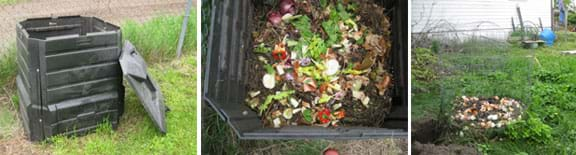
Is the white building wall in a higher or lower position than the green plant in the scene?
higher

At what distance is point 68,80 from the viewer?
298cm

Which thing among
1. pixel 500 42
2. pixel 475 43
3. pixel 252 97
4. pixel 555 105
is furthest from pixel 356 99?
pixel 555 105

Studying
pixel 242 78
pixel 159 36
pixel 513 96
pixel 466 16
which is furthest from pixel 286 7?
pixel 513 96

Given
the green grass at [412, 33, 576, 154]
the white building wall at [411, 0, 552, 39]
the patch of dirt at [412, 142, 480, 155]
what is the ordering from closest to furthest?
the patch of dirt at [412, 142, 480, 155]
the green grass at [412, 33, 576, 154]
the white building wall at [411, 0, 552, 39]

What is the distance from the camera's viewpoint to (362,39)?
10.2 ft

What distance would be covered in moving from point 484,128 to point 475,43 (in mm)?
538

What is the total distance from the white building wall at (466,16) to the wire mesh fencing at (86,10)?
5.69ft

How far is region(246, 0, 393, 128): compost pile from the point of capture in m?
2.92

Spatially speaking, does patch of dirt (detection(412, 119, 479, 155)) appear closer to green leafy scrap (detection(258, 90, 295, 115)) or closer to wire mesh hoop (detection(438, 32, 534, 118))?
wire mesh hoop (detection(438, 32, 534, 118))

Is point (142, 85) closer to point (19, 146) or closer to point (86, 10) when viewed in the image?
point (19, 146)

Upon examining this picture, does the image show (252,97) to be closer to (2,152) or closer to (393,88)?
(393,88)

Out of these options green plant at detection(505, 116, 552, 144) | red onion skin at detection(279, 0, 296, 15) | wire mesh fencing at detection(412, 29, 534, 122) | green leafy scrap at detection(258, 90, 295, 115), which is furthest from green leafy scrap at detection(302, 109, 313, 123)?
green plant at detection(505, 116, 552, 144)

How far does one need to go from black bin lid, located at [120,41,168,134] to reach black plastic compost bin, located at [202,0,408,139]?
0.56 m

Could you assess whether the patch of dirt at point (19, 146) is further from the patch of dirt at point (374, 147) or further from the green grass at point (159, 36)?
the patch of dirt at point (374, 147)
